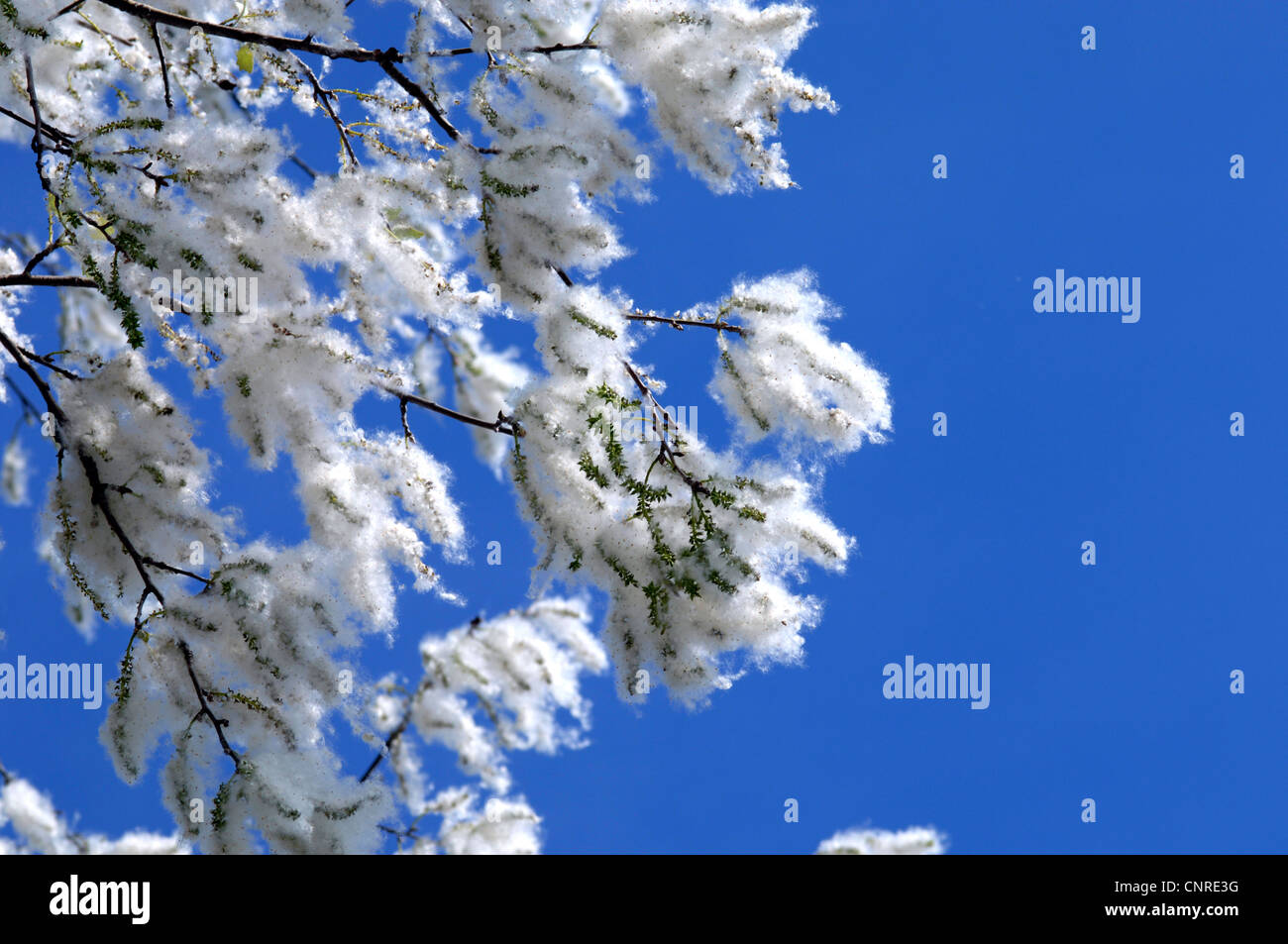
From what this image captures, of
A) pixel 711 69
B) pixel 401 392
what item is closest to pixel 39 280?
pixel 401 392

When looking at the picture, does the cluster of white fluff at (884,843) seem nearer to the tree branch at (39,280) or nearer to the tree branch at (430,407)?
the tree branch at (430,407)

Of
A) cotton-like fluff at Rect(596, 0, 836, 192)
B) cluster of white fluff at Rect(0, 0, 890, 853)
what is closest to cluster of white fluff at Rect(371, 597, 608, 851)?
cluster of white fluff at Rect(0, 0, 890, 853)

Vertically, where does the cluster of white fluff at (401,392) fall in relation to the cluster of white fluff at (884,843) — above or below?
above

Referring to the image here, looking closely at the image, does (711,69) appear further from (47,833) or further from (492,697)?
(47,833)

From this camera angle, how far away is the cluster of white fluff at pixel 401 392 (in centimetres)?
219

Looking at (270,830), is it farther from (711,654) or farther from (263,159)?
(263,159)

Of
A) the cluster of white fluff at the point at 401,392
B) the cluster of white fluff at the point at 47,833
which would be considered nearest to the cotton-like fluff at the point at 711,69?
the cluster of white fluff at the point at 401,392

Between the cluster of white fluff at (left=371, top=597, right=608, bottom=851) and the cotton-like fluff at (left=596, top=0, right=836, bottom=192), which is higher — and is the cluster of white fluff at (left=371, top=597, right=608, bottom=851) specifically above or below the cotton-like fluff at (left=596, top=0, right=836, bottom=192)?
below

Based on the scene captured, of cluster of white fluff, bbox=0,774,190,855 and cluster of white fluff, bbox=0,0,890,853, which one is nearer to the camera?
cluster of white fluff, bbox=0,0,890,853

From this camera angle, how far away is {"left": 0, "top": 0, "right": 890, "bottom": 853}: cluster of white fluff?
7.18 feet

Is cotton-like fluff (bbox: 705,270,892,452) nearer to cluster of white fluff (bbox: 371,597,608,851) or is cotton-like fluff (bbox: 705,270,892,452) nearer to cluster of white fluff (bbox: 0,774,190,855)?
cluster of white fluff (bbox: 371,597,608,851)

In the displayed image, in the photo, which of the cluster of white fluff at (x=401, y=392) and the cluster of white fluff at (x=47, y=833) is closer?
the cluster of white fluff at (x=401, y=392)

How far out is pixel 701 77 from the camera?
2.36m

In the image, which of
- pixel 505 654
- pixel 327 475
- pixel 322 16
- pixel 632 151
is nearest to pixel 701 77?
pixel 632 151
